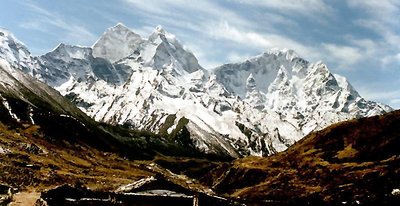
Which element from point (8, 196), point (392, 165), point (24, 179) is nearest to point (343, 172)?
point (392, 165)

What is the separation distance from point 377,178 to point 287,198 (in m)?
27.6

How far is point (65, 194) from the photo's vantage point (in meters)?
36.5

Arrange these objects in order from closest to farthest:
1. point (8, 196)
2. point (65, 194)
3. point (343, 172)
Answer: point (65, 194), point (8, 196), point (343, 172)

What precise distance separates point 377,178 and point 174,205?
126m

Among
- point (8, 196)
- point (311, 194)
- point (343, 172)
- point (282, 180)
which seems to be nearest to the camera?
point (8, 196)

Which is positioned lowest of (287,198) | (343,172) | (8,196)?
(8,196)

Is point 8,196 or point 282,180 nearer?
point 8,196

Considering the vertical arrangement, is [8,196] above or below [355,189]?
below

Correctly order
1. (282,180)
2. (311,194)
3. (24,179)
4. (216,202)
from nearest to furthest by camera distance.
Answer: (216,202) < (24,179) < (311,194) < (282,180)

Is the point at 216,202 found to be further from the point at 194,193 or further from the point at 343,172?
the point at 343,172

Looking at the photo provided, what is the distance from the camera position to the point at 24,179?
133375 millimetres

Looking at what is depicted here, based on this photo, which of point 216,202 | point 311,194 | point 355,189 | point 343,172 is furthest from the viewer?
point 343,172

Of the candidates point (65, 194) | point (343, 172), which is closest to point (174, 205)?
point (65, 194)

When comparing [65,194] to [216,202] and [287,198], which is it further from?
[287,198]
